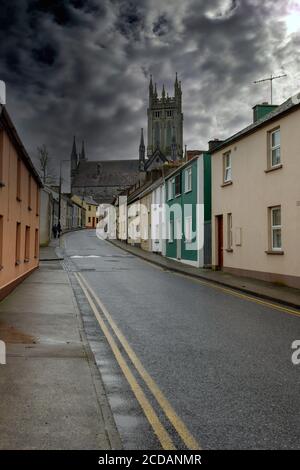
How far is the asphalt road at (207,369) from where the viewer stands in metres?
4.55

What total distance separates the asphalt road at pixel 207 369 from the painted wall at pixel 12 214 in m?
2.94

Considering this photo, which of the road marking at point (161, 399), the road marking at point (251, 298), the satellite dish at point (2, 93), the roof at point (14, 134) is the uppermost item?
the satellite dish at point (2, 93)

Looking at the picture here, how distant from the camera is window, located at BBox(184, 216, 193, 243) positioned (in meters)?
28.7

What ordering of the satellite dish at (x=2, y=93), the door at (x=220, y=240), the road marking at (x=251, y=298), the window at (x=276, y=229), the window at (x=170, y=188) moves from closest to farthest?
the satellite dish at (x=2, y=93)
the road marking at (x=251, y=298)
the window at (x=276, y=229)
the door at (x=220, y=240)
the window at (x=170, y=188)

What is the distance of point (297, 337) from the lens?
8.90 m

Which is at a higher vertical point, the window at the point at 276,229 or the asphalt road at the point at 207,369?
the window at the point at 276,229

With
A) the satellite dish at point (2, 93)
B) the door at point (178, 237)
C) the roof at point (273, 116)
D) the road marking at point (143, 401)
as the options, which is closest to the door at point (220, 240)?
the roof at point (273, 116)

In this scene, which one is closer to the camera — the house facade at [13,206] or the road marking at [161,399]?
the road marking at [161,399]

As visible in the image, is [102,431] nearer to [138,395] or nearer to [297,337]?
[138,395]

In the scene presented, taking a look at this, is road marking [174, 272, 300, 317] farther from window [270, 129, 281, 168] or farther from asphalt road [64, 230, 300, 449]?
window [270, 129, 281, 168]

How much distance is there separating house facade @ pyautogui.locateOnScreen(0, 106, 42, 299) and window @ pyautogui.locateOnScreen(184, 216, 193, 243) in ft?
34.9

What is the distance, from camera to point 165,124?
461 feet

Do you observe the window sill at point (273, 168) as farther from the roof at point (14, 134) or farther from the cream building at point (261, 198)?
the roof at point (14, 134)

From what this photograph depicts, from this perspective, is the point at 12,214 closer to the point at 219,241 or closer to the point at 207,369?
the point at 207,369
